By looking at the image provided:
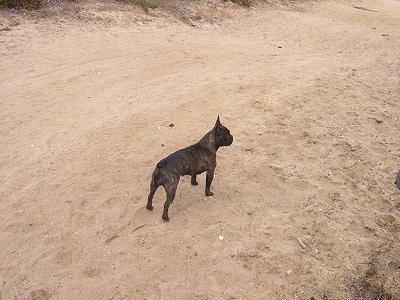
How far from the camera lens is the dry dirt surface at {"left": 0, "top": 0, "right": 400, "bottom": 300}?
562cm

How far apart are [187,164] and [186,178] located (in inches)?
45.3

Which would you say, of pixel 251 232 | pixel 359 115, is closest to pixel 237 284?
pixel 251 232

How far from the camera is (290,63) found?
12.4 m

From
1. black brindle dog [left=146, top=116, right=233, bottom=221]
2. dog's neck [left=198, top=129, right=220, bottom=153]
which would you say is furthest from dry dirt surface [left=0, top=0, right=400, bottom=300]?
dog's neck [left=198, top=129, right=220, bottom=153]

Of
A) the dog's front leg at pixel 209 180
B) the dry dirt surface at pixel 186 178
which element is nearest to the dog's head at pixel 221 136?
the dog's front leg at pixel 209 180

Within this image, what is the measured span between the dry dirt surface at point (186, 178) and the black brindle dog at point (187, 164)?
54cm

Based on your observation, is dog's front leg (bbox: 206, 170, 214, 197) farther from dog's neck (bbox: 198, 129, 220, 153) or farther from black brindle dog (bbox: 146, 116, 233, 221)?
dog's neck (bbox: 198, 129, 220, 153)

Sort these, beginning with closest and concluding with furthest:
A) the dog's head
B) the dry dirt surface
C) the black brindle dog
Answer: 1. the dry dirt surface
2. the black brindle dog
3. the dog's head

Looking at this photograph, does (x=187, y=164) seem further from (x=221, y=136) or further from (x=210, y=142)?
A: (x=221, y=136)

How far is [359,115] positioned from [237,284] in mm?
5873

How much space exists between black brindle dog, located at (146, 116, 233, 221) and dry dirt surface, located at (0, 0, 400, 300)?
0.54 m

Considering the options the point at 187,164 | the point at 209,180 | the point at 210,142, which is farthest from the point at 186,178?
the point at 187,164

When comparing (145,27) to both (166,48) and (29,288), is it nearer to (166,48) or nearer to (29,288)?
(166,48)

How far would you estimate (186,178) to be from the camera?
23.8ft
